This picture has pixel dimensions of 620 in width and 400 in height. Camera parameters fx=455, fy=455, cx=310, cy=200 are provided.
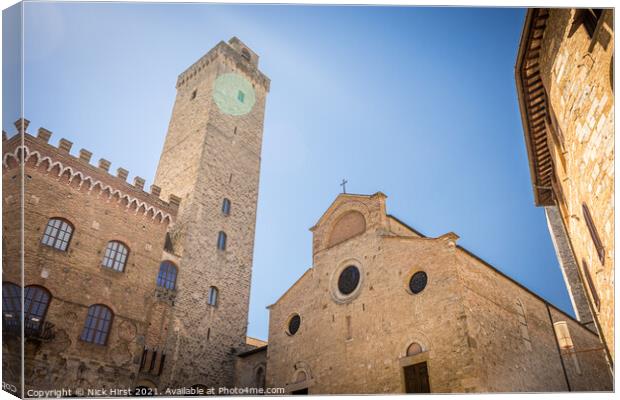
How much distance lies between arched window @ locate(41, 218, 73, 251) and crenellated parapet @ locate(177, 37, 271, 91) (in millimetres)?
15801

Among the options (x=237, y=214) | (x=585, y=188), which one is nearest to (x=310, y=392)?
(x=237, y=214)

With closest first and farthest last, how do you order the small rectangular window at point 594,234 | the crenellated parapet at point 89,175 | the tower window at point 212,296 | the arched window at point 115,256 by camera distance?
the small rectangular window at point 594,234 → the crenellated parapet at point 89,175 → the arched window at point 115,256 → the tower window at point 212,296

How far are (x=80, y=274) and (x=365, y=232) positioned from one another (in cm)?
1075

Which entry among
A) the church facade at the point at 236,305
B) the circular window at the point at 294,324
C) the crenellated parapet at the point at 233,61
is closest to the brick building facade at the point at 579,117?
the church facade at the point at 236,305

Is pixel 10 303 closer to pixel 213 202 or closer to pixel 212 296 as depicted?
pixel 212 296

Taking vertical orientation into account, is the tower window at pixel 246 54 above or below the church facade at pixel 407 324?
above

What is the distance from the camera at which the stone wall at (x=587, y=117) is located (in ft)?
21.5

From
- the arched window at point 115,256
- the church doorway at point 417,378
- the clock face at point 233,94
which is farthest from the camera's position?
the clock face at point 233,94

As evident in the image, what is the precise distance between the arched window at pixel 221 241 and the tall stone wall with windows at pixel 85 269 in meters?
3.93

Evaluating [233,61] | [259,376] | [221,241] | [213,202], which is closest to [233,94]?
[233,61]

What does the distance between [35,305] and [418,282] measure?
41.1 ft

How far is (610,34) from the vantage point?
6.32 metres

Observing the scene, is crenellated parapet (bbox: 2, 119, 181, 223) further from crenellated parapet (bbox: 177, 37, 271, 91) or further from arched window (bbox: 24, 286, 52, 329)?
crenellated parapet (bbox: 177, 37, 271, 91)

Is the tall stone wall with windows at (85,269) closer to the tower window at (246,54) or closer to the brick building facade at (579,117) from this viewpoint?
the brick building facade at (579,117)
